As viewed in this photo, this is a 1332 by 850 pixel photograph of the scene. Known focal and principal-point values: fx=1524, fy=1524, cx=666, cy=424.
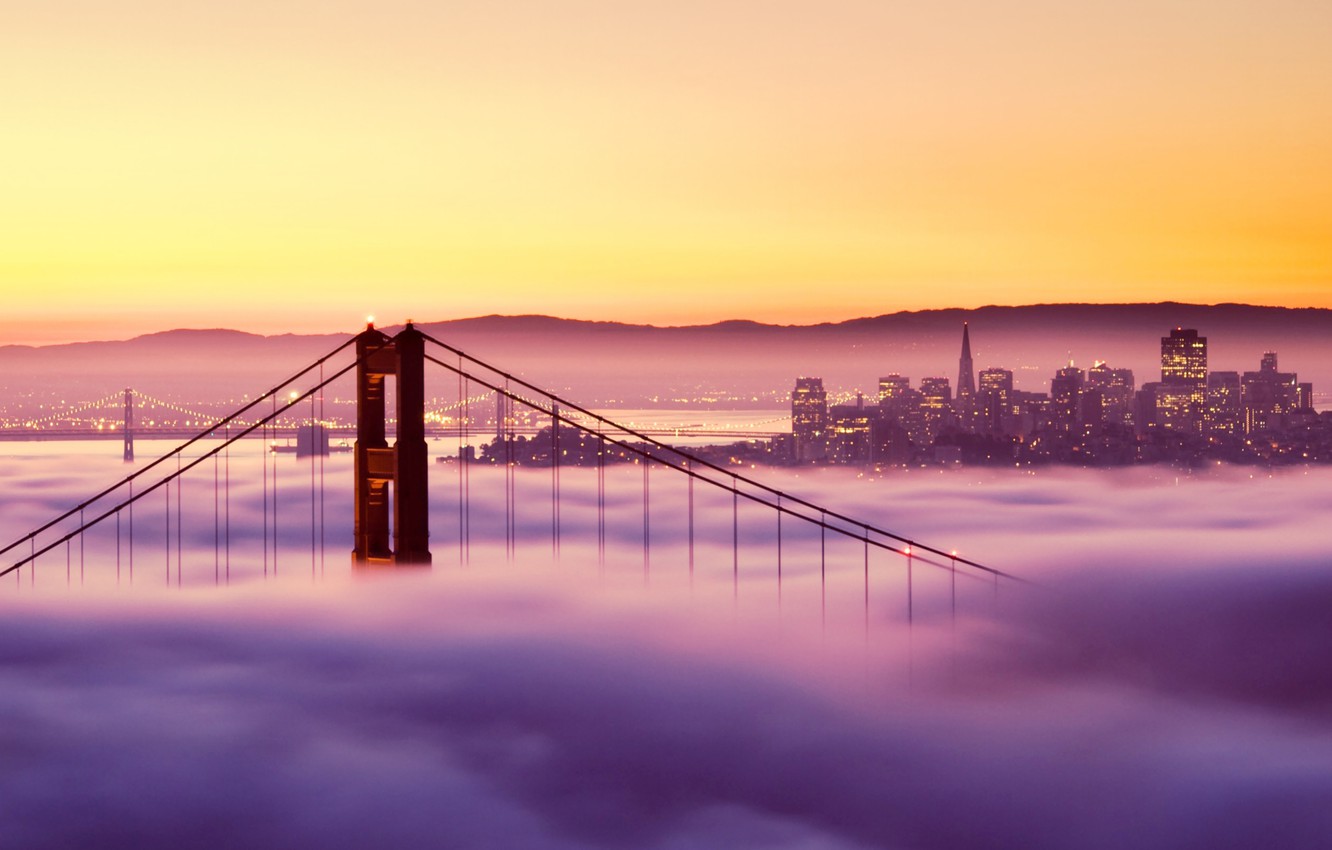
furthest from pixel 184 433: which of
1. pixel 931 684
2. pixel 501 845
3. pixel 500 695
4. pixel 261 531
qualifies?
pixel 501 845

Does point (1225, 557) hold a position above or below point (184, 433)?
below

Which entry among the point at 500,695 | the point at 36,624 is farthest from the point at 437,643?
the point at 36,624

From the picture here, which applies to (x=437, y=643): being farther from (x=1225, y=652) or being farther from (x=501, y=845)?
(x=1225, y=652)

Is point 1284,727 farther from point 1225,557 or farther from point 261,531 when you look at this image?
point 261,531

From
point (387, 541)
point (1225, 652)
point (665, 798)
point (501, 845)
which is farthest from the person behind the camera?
point (1225, 652)

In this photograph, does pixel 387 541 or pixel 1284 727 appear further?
pixel 1284 727

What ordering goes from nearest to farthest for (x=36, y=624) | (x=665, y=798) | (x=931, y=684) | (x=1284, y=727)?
1. (x=665, y=798)
2. (x=1284, y=727)
3. (x=931, y=684)
4. (x=36, y=624)
